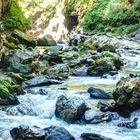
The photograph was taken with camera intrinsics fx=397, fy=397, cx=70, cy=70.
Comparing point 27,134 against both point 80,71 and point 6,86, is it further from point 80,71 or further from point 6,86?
point 80,71

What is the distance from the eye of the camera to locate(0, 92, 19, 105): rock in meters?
9.83

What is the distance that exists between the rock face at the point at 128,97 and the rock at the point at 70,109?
0.83 m

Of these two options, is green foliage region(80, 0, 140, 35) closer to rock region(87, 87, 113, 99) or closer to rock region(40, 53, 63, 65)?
rock region(40, 53, 63, 65)

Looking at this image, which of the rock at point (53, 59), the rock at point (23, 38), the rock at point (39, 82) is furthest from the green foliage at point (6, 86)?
the rock at point (23, 38)

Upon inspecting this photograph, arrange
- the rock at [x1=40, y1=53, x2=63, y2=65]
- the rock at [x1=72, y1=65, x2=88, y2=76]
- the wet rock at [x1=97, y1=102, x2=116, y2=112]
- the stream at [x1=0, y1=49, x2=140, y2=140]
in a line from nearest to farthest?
1. the stream at [x1=0, y1=49, x2=140, y2=140]
2. the wet rock at [x1=97, y1=102, x2=116, y2=112]
3. the rock at [x1=72, y1=65, x2=88, y2=76]
4. the rock at [x1=40, y1=53, x2=63, y2=65]

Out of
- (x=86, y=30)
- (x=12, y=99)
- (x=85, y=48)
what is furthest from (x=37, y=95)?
(x=86, y=30)

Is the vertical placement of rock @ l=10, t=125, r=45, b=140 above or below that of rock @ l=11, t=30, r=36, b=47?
below

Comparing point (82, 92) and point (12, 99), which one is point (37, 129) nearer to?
point (12, 99)

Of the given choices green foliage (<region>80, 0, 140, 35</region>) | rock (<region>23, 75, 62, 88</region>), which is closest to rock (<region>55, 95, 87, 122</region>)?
rock (<region>23, 75, 62, 88</region>)

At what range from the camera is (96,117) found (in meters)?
8.51

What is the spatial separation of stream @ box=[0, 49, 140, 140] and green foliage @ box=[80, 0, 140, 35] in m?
16.4

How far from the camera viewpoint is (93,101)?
10.0 meters

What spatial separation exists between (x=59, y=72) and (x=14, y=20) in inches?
343

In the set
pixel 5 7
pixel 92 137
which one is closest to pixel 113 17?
pixel 5 7
